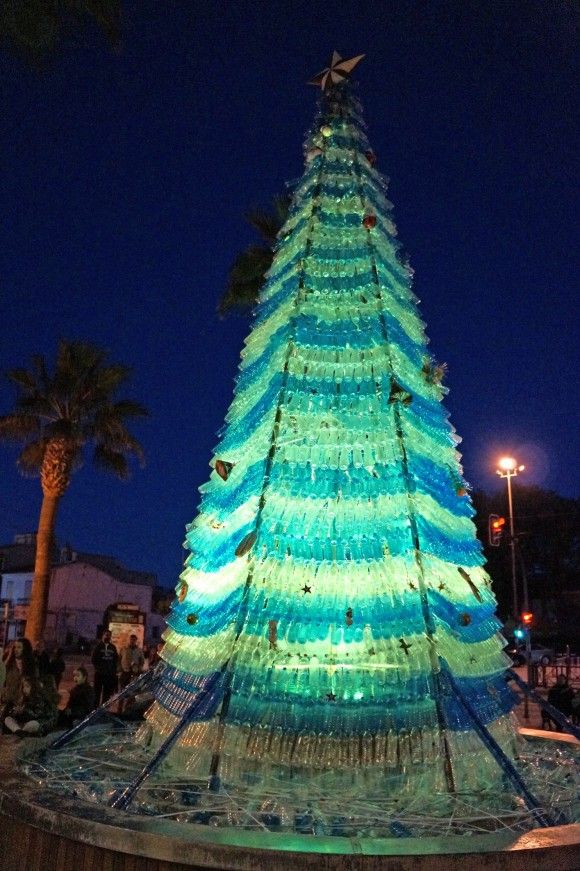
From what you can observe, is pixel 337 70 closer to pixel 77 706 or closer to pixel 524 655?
A: pixel 77 706

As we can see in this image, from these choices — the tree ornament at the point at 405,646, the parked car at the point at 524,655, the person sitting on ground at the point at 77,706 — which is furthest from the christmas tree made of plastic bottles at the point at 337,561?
the parked car at the point at 524,655

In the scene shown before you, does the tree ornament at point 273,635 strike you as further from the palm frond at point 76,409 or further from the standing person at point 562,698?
the palm frond at point 76,409

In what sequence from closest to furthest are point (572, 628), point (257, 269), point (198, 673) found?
point (198, 673) < point (257, 269) < point (572, 628)

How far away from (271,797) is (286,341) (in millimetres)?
3976

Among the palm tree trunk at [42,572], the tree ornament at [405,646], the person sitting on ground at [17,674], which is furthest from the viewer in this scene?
the palm tree trunk at [42,572]

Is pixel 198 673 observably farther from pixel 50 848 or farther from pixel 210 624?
pixel 50 848

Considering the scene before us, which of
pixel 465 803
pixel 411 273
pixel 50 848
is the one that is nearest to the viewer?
pixel 50 848

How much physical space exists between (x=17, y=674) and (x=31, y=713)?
1484 mm

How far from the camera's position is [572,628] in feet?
147

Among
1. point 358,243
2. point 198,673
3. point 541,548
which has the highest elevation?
point 541,548

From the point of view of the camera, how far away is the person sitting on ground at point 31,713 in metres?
6.99

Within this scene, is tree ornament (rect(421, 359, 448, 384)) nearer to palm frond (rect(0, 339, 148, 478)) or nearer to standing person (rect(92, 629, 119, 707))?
standing person (rect(92, 629, 119, 707))

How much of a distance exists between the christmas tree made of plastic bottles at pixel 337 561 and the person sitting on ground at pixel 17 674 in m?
2.14

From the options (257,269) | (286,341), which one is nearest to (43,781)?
(286,341)
